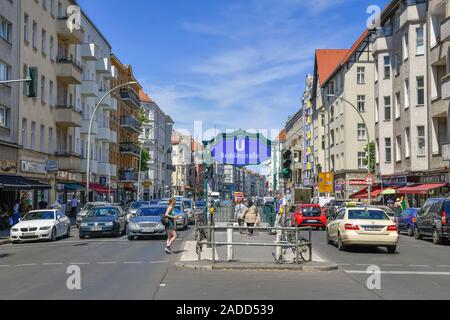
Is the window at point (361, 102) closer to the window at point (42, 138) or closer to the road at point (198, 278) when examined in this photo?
the window at point (42, 138)

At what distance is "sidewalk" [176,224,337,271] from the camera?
14.6m

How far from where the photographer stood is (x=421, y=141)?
1619 inches

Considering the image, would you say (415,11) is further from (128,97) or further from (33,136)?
(128,97)

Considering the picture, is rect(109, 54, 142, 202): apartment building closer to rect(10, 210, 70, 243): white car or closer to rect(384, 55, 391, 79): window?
rect(384, 55, 391, 79): window

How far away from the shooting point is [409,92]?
42.0 meters

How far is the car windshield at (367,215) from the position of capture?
20.6 meters

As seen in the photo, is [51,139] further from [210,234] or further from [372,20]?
[210,234]

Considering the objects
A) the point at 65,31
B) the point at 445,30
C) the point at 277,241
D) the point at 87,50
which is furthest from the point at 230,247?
the point at 87,50

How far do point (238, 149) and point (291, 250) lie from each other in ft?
35.6

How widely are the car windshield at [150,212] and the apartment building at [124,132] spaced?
46150 millimetres

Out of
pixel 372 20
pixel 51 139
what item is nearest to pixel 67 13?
pixel 51 139

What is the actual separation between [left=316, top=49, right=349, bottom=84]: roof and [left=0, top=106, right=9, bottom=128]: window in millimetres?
54138

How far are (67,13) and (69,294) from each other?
4217 cm

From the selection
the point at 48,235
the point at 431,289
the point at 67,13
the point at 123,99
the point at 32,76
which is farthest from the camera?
the point at 123,99
